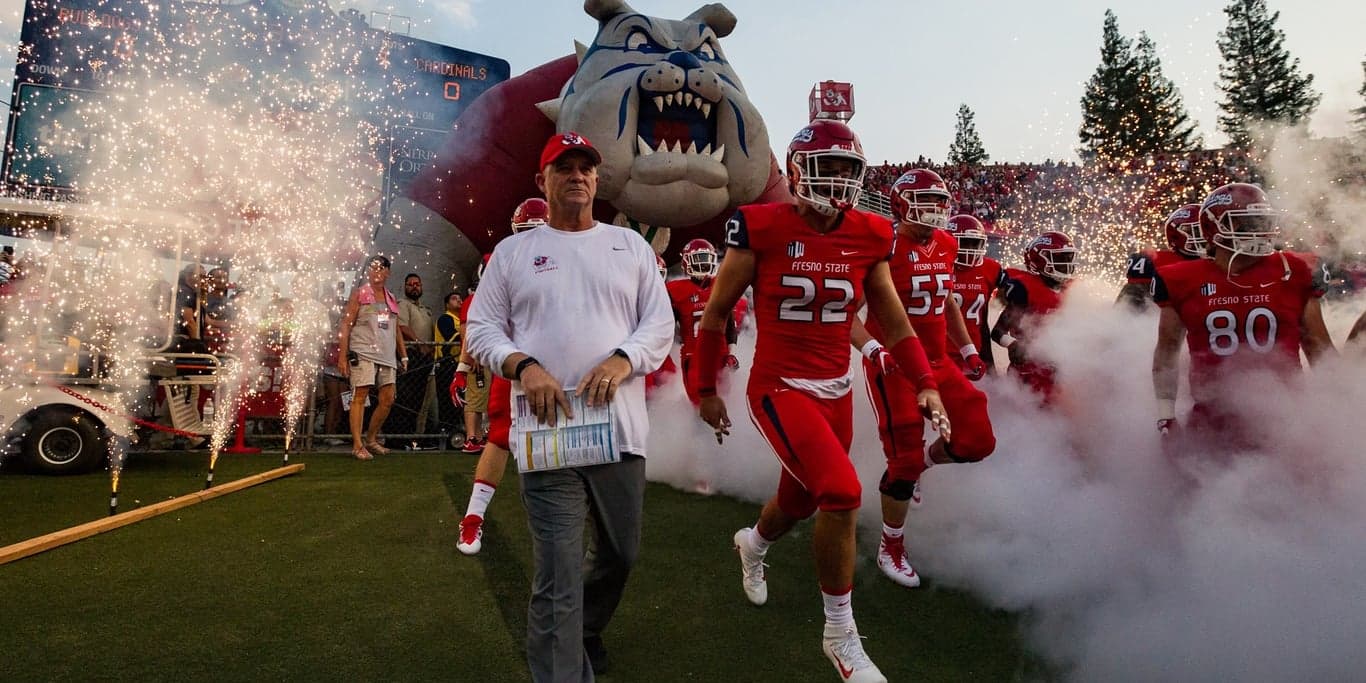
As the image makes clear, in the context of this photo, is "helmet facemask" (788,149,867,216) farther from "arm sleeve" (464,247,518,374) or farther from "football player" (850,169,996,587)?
"arm sleeve" (464,247,518,374)

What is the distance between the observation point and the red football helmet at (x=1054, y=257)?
237 inches

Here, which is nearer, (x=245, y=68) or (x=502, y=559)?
(x=502, y=559)

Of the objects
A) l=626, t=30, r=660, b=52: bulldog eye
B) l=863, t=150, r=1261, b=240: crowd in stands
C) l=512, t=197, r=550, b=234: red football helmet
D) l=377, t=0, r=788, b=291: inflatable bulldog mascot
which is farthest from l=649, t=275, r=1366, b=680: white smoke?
l=863, t=150, r=1261, b=240: crowd in stands

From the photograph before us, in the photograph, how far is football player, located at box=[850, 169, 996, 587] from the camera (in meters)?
4.21

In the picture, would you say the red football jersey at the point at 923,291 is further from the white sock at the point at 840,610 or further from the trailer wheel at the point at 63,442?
the trailer wheel at the point at 63,442

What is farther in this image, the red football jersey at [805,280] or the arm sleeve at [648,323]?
the red football jersey at [805,280]

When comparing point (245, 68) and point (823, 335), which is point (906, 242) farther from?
point (245, 68)

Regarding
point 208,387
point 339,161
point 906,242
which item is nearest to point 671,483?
point 906,242

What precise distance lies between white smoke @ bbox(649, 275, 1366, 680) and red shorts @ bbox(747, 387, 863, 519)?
1.18 m

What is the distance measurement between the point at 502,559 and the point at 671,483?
269cm

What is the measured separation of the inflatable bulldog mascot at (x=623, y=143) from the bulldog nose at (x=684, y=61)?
0.6 inches

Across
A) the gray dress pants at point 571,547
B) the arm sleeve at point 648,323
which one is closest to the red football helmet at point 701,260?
the arm sleeve at point 648,323

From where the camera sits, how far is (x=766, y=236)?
11.2 feet

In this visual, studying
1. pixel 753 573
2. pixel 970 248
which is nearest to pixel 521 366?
pixel 753 573
